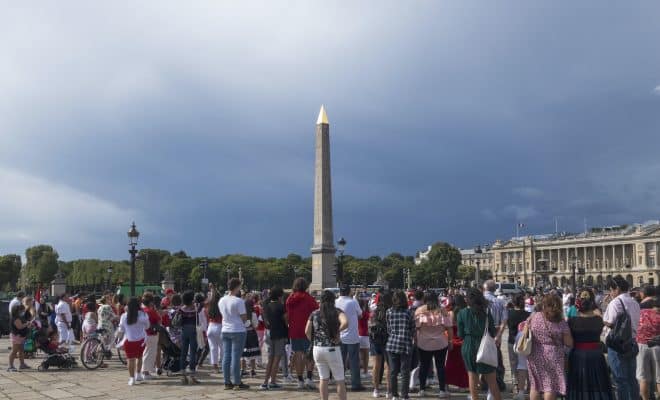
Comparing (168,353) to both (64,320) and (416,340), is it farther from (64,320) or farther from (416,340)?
(64,320)

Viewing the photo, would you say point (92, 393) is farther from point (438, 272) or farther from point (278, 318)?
point (438, 272)

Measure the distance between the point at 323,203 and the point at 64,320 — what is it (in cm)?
2161

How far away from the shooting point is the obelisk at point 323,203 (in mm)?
37500

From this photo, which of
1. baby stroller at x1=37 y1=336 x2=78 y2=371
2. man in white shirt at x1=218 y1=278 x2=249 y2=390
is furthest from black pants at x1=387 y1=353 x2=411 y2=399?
baby stroller at x1=37 y1=336 x2=78 y2=371

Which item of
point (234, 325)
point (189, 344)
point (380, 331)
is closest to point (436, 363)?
point (380, 331)

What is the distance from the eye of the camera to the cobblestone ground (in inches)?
420

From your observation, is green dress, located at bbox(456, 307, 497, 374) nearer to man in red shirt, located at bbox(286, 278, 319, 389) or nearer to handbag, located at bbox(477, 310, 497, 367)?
handbag, located at bbox(477, 310, 497, 367)

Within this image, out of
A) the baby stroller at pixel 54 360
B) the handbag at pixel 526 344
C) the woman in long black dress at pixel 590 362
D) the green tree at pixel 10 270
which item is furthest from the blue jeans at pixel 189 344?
the green tree at pixel 10 270

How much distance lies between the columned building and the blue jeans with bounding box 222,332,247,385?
116855mm

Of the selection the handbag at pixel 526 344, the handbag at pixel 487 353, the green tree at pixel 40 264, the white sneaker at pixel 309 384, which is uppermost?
the green tree at pixel 40 264

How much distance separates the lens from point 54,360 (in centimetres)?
1438

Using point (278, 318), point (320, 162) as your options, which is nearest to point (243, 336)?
point (278, 318)

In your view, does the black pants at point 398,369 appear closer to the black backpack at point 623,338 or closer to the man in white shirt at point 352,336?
the man in white shirt at point 352,336

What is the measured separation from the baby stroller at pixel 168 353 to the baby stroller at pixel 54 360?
272 centimetres
